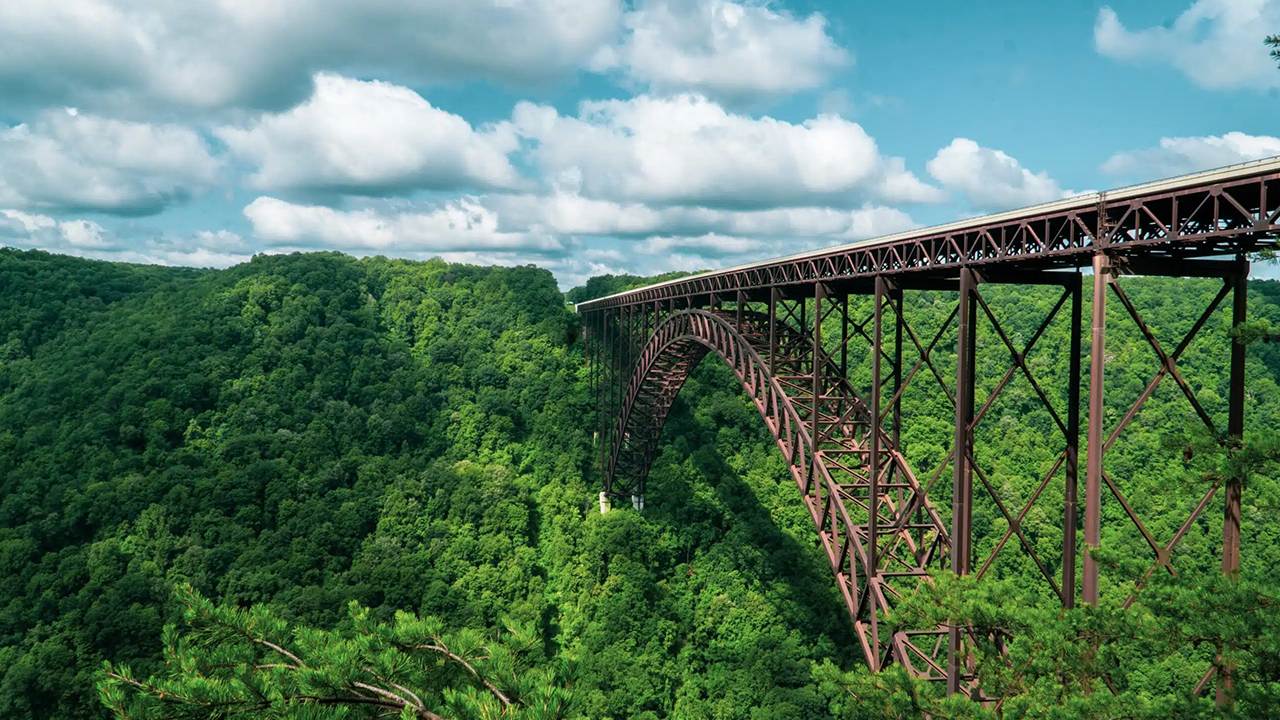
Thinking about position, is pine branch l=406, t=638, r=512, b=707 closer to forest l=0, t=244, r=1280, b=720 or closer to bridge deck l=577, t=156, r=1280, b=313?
forest l=0, t=244, r=1280, b=720

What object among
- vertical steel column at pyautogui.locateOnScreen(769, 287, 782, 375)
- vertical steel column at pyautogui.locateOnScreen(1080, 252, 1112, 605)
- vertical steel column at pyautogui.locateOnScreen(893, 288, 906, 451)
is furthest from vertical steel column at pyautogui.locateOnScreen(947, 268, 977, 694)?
vertical steel column at pyautogui.locateOnScreen(769, 287, 782, 375)

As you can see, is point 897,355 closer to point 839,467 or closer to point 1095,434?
point 839,467

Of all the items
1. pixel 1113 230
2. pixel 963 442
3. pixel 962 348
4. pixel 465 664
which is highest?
pixel 1113 230

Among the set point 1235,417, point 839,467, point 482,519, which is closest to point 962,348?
point 1235,417

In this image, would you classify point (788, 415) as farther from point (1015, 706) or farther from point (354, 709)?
point (354, 709)

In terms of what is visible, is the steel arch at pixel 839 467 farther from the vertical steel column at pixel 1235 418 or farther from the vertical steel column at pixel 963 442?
the vertical steel column at pixel 1235 418
